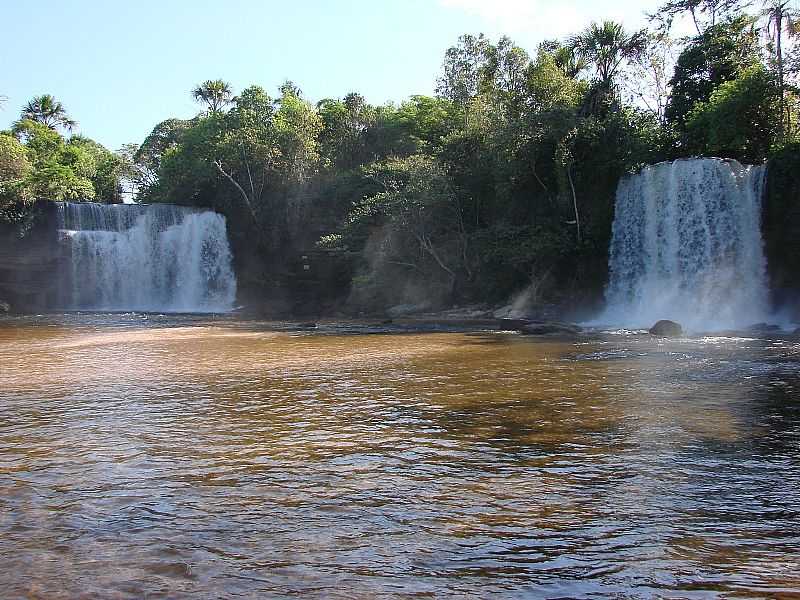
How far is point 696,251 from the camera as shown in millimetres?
26000

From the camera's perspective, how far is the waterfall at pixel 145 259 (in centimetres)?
3856

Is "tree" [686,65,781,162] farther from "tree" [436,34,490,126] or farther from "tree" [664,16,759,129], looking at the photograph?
"tree" [436,34,490,126]

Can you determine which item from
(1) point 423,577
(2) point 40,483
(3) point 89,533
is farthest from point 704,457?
(2) point 40,483

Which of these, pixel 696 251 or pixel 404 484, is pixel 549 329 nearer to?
pixel 696 251

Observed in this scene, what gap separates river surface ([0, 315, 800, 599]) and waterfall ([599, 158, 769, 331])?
43.9ft

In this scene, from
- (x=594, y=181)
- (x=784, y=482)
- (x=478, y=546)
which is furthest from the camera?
(x=594, y=181)

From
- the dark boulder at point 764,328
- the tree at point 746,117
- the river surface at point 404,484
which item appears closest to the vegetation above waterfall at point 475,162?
the tree at point 746,117

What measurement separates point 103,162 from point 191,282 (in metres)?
27.8

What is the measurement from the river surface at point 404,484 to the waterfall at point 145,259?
2834 centimetres

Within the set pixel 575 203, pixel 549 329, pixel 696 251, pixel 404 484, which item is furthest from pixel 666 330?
pixel 404 484

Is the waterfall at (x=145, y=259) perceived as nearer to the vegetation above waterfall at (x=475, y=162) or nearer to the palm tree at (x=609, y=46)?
the vegetation above waterfall at (x=475, y=162)

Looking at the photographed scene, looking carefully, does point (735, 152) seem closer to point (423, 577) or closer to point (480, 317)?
point (480, 317)

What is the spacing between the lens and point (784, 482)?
5.61 m

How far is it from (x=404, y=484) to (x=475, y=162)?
3003cm
